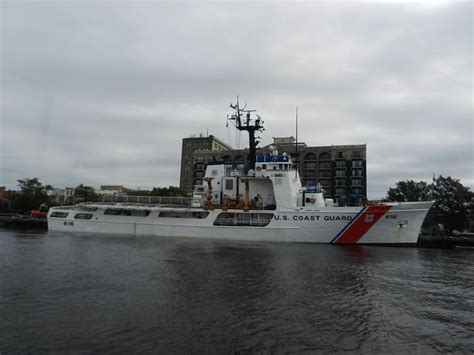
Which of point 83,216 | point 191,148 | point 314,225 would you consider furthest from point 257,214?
point 191,148

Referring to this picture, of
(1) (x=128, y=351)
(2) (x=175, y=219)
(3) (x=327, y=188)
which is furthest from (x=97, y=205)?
(3) (x=327, y=188)

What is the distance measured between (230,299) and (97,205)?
25.3 m

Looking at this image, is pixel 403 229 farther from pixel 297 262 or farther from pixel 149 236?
pixel 149 236

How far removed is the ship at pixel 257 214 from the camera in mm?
26578

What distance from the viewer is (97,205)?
1266 inches

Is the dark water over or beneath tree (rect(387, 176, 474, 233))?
beneath

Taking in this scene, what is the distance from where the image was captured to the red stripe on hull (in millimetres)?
26250

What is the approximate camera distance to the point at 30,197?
220 feet

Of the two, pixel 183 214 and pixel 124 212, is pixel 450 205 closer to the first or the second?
pixel 183 214

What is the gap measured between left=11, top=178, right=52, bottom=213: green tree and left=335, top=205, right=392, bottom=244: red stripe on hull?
62844 millimetres

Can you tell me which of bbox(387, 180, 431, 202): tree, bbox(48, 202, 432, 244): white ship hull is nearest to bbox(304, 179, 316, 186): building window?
bbox(387, 180, 431, 202): tree

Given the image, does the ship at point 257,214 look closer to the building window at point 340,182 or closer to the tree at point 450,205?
the tree at point 450,205

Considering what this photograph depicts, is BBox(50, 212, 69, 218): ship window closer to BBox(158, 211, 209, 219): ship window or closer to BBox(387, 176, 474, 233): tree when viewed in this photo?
BBox(158, 211, 209, 219): ship window

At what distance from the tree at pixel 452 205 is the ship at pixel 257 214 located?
21.0m
